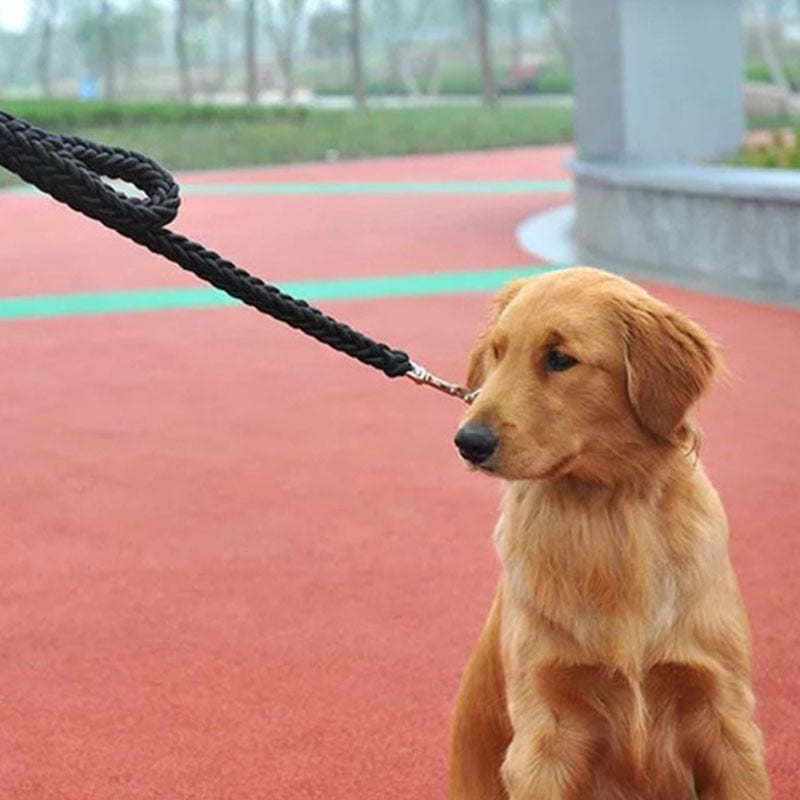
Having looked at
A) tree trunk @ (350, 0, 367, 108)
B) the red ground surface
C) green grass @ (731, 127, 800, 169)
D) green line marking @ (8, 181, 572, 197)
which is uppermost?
tree trunk @ (350, 0, 367, 108)

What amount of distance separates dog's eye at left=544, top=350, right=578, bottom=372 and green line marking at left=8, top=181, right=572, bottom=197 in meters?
17.3

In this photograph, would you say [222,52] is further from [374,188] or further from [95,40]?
→ [374,188]

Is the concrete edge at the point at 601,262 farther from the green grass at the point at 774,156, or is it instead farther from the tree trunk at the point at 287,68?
the tree trunk at the point at 287,68

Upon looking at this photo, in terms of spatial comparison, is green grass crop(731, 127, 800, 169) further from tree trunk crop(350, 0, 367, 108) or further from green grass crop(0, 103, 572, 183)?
tree trunk crop(350, 0, 367, 108)

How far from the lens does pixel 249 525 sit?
6.21 m

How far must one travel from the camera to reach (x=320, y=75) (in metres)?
72.8

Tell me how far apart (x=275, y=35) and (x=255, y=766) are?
62.6 metres

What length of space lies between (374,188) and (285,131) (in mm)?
10409

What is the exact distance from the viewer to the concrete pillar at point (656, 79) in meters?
13.6

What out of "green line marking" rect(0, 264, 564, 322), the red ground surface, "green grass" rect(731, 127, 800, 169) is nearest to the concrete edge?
the red ground surface

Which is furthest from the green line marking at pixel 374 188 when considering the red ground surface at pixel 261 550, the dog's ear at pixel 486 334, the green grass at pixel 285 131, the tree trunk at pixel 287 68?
the tree trunk at pixel 287 68

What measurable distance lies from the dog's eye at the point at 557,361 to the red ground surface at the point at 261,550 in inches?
39.1

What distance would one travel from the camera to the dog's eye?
2.85 m

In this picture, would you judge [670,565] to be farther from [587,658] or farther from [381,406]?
[381,406]
